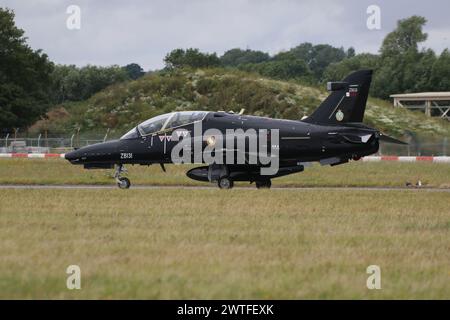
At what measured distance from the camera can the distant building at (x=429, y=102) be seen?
83375 millimetres

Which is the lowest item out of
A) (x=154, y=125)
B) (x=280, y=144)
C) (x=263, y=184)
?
(x=263, y=184)

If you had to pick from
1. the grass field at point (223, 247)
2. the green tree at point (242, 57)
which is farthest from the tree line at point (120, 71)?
the grass field at point (223, 247)

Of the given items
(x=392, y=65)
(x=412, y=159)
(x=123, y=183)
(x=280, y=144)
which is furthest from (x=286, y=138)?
(x=392, y=65)

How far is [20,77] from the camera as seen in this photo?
245 ft

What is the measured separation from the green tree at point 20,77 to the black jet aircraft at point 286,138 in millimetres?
43372

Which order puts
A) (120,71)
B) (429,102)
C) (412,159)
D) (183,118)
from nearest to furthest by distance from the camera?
(183,118)
(412,159)
(429,102)
(120,71)

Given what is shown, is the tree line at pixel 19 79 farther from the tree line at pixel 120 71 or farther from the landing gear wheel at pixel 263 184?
the landing gear wheel at pixel 263 184

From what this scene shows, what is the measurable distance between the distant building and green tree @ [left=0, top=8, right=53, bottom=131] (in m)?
32.4

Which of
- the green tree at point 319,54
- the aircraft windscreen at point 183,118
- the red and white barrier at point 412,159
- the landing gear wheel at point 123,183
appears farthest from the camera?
the green tree at point 319,54

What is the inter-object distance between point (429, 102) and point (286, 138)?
200 ft

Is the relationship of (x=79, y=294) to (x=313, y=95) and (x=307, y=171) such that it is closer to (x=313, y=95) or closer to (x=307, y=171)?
(x=307, y=171)

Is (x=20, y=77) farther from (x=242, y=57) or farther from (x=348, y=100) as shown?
(x=242, y=57)

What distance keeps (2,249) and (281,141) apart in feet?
48.5

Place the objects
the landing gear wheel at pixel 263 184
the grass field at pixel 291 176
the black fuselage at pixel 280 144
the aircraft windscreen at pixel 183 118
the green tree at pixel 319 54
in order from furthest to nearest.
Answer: the green tree at pixel 319 54, the grass field at pixel 291 176, the landing gear wheel at pixel 263 184, the aircraft windscreen at pixel 183 118, the black fuselage at pixel 280 144
